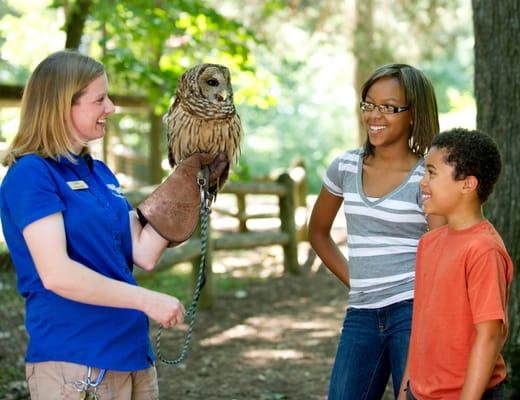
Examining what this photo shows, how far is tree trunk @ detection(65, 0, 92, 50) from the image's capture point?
7.07 metres

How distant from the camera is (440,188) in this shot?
231cm

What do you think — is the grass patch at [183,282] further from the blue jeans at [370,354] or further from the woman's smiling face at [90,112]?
the woman's smiling face at [90,112]

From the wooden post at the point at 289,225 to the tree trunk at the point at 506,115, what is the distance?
601 centimetres

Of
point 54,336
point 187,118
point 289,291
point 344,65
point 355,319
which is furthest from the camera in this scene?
point 344,65

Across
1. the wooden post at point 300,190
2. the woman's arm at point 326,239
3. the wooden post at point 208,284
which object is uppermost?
the woman's arm at point 326,239

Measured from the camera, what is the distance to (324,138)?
30.0 m

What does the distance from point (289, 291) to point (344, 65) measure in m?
14.5

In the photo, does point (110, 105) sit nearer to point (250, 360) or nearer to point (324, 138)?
point (250, 360)

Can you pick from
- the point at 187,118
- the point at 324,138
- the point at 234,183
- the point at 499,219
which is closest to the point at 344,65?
the point at 324,138

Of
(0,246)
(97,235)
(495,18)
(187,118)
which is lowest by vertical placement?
(0,246)

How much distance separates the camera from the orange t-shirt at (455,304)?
7.06 feet

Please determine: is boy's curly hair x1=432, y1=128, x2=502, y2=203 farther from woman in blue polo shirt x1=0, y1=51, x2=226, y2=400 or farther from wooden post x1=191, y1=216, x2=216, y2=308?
wooden post x1=191, y1=216, x2=216, y2=308

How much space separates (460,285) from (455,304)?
0.19 ft

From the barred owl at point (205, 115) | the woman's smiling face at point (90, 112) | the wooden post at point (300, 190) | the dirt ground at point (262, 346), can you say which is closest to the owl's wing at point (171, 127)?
the barred owl at point (205, 115)
